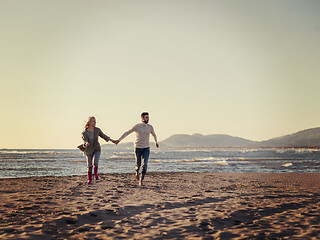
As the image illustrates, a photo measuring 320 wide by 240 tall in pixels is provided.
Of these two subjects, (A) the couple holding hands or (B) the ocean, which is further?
(B) the ocean

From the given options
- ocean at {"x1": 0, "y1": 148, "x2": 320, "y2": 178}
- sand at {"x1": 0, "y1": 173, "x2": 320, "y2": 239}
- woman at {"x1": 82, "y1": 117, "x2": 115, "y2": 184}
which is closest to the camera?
sand at {"x1": 0, "y1": 173, "x2": 320, "y2": 239}

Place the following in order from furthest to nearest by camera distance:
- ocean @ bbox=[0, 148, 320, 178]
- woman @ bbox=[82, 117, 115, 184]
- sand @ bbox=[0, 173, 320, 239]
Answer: ocean @ bbox=[0, 148, 320, 178], woman @ bbox=[82, 117, 115, 184], sand @ bbox=[0, 173, 320, 239]

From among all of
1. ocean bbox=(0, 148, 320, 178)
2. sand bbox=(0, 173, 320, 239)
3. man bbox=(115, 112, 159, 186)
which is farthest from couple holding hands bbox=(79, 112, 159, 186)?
ocean bbox=(0, 148, 320, 178)

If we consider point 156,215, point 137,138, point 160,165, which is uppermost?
point 137,138

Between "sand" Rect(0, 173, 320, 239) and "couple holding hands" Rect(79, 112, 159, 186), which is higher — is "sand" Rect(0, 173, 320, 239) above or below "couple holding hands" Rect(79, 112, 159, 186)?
below

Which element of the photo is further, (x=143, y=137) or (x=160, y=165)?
(x=160, y=165)

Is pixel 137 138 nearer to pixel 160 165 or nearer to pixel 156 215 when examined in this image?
pixel 156 215

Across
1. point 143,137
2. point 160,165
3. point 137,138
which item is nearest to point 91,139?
point 137,138

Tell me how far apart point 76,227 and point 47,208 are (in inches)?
58.4

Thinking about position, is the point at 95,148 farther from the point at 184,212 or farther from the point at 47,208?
the point at 184,212

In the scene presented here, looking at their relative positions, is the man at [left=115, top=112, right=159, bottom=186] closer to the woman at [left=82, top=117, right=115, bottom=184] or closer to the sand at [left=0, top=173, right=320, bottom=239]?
the woman at [left=82, top=117, right=115, bottom=184]

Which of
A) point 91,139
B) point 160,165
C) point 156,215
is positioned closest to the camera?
point 156,215

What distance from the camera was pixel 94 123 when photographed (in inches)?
355

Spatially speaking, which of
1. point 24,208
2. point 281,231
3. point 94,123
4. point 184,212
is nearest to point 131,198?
point 184,212
